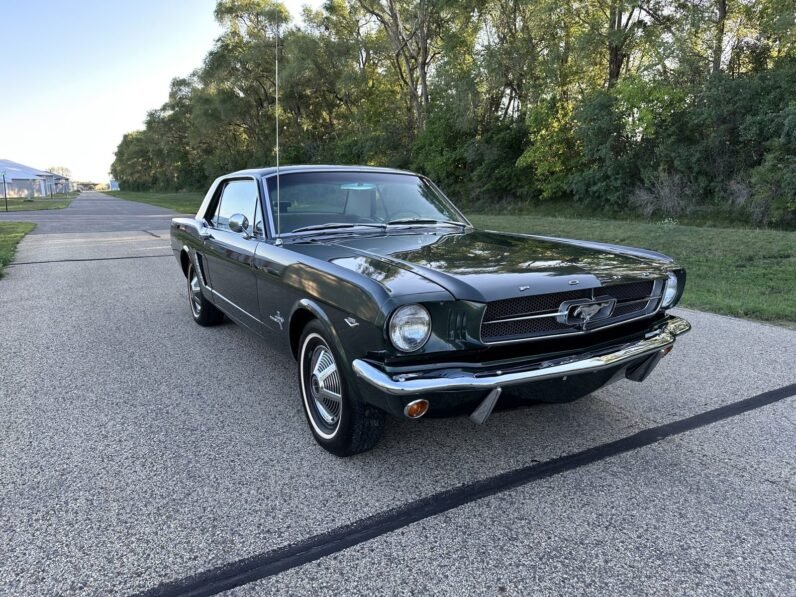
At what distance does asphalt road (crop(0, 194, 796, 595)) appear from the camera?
6.56 ft

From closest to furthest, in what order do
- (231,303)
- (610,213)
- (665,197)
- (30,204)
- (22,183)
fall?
(231,303), (665,197), (610,213), (30,204), (22,183)

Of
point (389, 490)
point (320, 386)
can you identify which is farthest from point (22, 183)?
point (389, 490)

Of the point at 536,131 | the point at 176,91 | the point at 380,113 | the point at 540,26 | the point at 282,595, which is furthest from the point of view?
the point at 176,91

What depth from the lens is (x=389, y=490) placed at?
254 cm

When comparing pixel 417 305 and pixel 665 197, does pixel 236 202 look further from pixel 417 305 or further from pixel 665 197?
pixel 665 197

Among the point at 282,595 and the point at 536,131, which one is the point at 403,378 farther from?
the point at 536,131

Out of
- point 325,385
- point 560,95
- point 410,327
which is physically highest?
point 560,95

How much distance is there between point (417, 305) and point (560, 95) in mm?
23429

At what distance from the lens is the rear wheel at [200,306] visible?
5.29m

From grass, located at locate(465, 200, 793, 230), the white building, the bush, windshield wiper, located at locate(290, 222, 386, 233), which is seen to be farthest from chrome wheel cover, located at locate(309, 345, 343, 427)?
the white building

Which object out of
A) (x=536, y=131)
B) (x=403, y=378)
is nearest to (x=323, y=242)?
(x=403, y=378)

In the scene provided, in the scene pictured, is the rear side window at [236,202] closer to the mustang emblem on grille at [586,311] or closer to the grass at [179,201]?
the mustang emblem on grille at [586,311]

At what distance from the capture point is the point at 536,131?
78.7 ft

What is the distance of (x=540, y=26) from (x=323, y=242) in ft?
74.9
